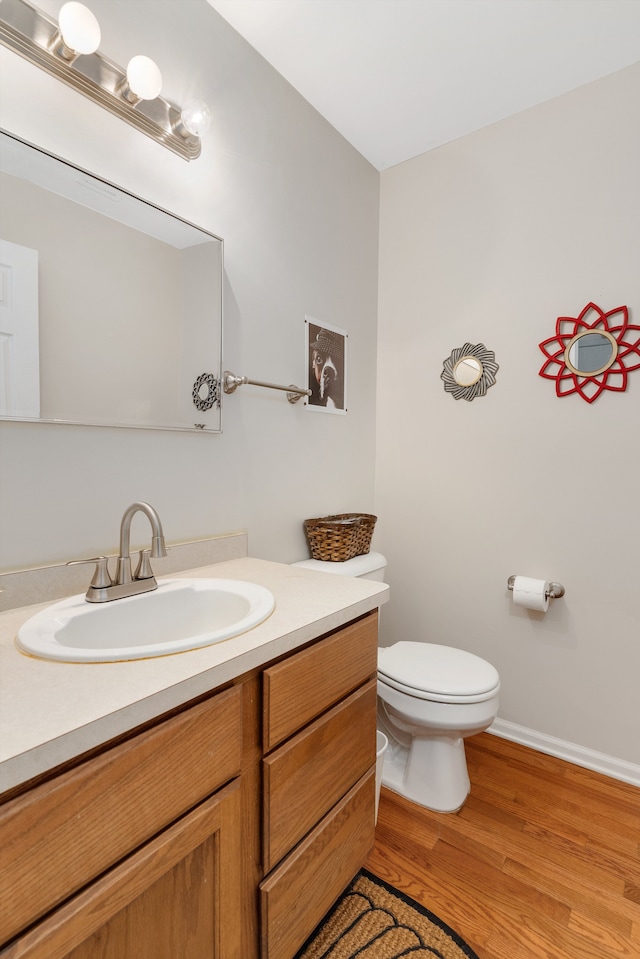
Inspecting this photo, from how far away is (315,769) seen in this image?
1010 millimetres

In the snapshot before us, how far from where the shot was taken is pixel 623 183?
1685 millimetres

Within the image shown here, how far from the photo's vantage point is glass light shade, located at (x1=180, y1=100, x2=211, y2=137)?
127cm

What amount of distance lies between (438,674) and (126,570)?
3.42 feet

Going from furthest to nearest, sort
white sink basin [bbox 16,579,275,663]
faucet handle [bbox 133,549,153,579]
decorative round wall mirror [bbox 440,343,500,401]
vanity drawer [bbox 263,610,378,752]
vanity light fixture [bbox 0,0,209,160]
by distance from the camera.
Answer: decorative round wall mirror [bbox 440,343,500,401] < faucet handle [bbox 133,549,153,579] < vanity light fixture [bbox 0,0,209,160] < vanity drawer [bbox 263,610,378,752] < white sink basin [bbox 16,579,275,663]

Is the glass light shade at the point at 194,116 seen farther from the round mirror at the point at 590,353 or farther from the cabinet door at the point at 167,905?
the cabinet door at the point at 167,905

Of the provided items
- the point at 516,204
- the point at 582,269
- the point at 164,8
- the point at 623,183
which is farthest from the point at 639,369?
the point at 164,8

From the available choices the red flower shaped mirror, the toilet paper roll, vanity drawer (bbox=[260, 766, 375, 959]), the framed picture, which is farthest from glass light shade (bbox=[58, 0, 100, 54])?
the toilet paper roll

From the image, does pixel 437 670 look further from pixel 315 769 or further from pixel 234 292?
pixel 234 292

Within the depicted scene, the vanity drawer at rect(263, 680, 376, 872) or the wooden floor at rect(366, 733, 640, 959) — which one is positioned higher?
the vanity drawer at rect(263, 680, 376, 872)

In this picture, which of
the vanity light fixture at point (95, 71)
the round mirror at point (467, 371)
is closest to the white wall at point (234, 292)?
the vanity light fixture at point (95, 71)

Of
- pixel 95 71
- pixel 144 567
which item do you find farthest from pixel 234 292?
pixel 144 567

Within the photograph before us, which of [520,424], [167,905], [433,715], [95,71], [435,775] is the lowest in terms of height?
[435,775]

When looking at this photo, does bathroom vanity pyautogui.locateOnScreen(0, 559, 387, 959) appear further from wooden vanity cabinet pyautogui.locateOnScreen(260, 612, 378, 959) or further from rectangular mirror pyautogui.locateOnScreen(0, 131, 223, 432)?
rectangular mirror pyautogui.locateOnScreen(0, 131, 223, 432)

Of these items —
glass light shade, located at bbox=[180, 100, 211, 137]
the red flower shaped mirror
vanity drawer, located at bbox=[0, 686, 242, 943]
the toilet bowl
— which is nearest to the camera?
vanity drawer, located at bbox=[0, 686, 242, 943]
